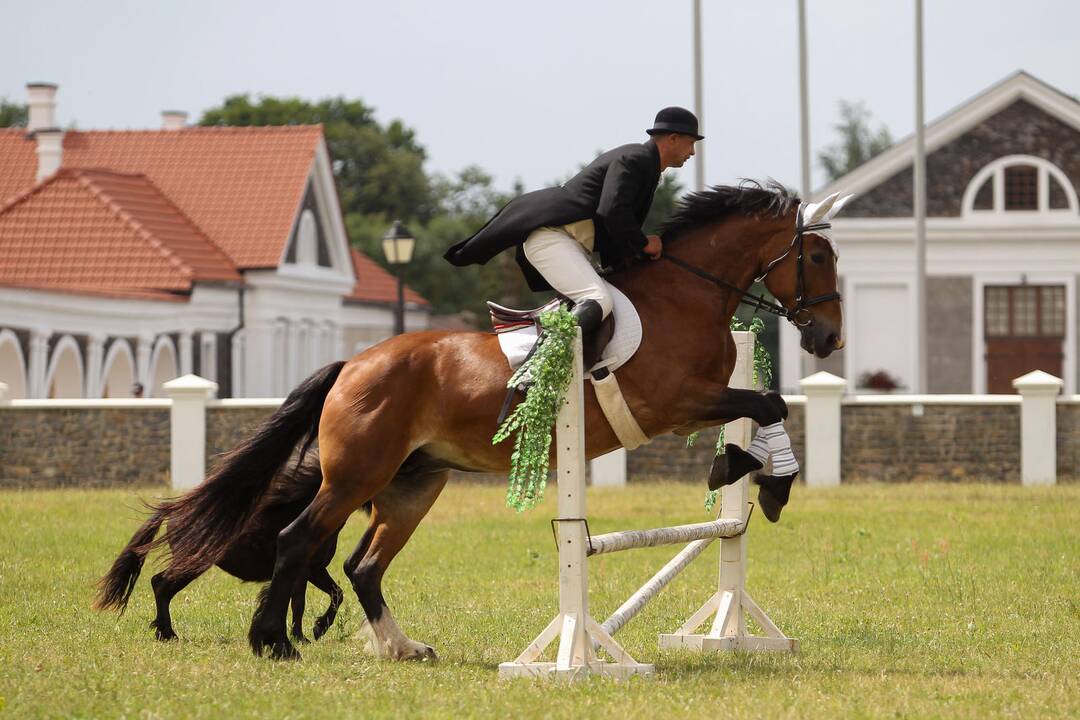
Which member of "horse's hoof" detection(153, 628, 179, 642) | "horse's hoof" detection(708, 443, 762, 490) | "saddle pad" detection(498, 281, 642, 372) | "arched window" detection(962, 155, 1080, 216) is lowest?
"horse's hoof" detection(153, 628, 179, 642)

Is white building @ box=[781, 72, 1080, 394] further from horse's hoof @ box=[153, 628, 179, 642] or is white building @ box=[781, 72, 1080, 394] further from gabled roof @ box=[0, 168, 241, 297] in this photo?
horse's hoof @ box=[153, 628, 179, 642]

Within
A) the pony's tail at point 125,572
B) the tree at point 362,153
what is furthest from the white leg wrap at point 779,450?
the tree at point 362,153

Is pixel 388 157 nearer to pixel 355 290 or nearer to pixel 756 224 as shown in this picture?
pixel 355 290

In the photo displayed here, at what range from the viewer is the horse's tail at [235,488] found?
889 centimetres

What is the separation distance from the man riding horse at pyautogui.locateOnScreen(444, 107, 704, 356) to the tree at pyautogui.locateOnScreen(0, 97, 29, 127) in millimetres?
75616

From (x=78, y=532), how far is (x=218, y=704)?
29.7ft

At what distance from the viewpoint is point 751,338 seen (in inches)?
352

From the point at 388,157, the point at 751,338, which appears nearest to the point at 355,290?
the point at 388,157

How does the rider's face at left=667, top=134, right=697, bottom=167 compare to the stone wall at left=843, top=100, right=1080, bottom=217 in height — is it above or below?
below

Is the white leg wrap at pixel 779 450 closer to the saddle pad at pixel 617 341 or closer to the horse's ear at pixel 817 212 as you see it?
the saddle pad at pixel 617 341

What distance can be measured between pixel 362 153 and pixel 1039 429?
54.5 meters

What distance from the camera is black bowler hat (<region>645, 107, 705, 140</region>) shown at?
27.2ft

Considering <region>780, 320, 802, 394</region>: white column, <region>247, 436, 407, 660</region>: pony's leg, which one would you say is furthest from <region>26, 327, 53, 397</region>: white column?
<region>247, 436, 407, 660</region>: pony's leg

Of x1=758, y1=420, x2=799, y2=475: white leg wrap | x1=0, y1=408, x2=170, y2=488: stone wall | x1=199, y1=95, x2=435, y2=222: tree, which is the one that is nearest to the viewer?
x1=758, y1=420, x2=799, y2=475: white leg wrap
